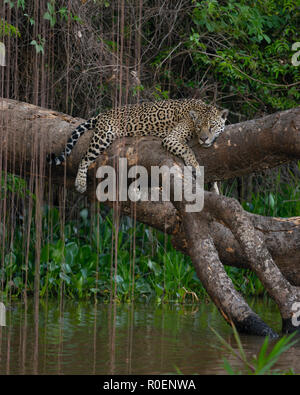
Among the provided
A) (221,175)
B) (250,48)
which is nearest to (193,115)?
(221,175)

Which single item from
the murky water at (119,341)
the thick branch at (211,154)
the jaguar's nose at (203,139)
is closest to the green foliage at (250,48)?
the jaguar's nose at (203,139)

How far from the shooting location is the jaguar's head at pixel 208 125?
6195 mm

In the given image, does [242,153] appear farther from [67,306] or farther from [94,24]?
[94,24]

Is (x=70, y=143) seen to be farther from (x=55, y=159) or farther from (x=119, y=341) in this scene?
(x=119, y=341)

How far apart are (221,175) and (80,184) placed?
4.10 ft

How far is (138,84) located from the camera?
7492 millimetres

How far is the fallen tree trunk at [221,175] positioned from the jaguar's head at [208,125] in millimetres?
86

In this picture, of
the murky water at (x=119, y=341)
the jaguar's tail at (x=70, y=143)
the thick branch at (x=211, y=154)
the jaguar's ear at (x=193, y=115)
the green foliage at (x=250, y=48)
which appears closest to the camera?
the murky water at (x=119, y=341)

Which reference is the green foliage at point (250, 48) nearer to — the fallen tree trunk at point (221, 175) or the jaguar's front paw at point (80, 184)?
the fallen tree trunk at point (221, 175)

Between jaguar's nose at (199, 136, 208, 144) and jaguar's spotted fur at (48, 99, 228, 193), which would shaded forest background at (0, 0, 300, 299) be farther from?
jaguar's nose at (199, 136, 208, 144)

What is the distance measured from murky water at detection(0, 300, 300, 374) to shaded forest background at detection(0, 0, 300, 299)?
901mm

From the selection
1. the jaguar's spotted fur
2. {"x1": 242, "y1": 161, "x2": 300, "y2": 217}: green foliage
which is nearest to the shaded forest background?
{"x1": 242, "y1": 161, "x2": 300, "y2": 217}: green foliage

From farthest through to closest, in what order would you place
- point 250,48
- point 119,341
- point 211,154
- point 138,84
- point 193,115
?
point 250,48, point 138,84, point 193,115, point 211,154, point 119,341
